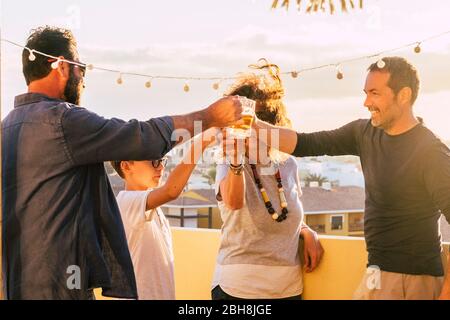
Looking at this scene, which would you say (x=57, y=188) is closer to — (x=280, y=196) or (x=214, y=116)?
(x=214, y=116)

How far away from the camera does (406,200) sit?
2309 millimetres

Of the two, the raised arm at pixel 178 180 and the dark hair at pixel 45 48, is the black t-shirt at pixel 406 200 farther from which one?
the dark hair at pixel 45 48

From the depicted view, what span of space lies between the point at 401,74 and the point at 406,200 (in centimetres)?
49

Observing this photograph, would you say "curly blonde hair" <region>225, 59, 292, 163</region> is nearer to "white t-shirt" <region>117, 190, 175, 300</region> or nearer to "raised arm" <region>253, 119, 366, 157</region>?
"raised arm" <region>253, 119, 366, 157</region>

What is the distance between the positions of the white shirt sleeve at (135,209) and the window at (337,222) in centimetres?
2102

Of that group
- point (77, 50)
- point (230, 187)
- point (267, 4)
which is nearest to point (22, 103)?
point (77, 50)

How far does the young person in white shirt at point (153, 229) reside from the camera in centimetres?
244

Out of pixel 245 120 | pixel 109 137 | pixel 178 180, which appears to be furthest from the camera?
pixel 178 180

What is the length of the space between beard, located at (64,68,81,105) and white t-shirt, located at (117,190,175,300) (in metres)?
0.50

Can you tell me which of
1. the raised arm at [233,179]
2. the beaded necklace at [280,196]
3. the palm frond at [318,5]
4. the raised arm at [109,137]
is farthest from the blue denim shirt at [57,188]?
the palm frond at [318,5]

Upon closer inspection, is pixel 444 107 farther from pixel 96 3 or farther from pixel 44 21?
pixel 96 3

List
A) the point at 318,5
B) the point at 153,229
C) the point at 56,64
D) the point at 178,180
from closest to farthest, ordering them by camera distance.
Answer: the point at 56,64, the point at 178,180, the point at 153,229, the point at 318,5

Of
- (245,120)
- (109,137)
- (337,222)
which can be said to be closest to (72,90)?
(109,137)

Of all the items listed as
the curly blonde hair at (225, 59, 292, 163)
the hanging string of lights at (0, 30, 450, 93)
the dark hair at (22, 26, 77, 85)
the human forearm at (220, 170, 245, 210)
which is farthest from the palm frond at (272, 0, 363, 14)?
the dark hair at (22, 26, 77, 85)
